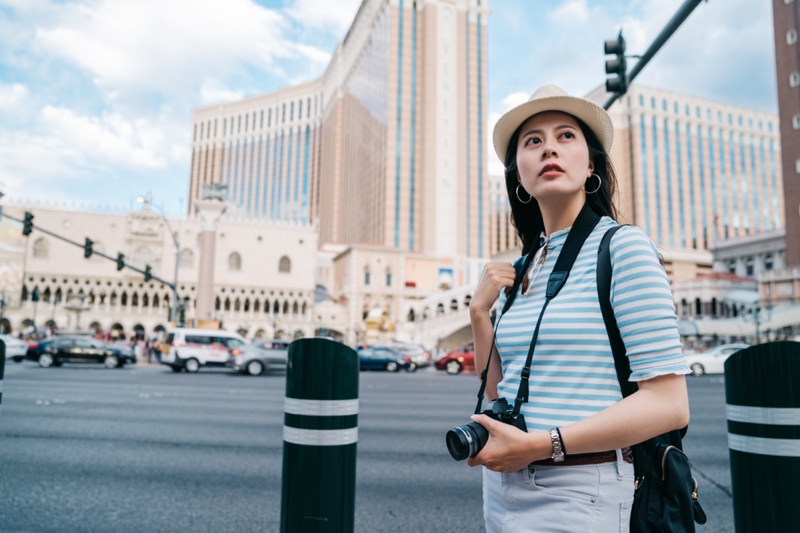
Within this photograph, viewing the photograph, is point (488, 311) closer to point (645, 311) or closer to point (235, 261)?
point (645, 311)

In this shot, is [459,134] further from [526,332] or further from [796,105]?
[526,332]

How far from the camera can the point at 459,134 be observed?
81.3 metres

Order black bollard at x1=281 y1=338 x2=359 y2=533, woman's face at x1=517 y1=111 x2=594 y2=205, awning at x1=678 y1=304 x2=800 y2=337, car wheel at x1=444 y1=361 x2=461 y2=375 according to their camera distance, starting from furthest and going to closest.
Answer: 1. awning at x1=678 y1=304 x2=800 y2=337
2. car wheel at x1=444 y1=361 x2=461 y2=375
3. black bollard at x1=281 y1=338 x2=359 y2=533
4. woman's face at x1=517 y1=111 x2=594 y2=205

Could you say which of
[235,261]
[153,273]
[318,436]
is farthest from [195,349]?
[153,273]

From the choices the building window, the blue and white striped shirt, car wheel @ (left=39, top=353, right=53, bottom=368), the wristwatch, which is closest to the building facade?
the building window

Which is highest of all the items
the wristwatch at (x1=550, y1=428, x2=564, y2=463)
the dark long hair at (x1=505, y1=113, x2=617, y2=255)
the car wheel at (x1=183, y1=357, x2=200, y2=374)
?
the dark long hair at (x1=505, y1=113, x2=617, y2=255)

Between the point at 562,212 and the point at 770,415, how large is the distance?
124 centimetres

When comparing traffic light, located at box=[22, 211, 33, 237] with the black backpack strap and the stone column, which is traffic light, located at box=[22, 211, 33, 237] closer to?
the stone column

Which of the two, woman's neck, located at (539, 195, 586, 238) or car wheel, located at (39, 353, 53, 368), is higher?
woman's neck, located at (539, 195, 586, 238)

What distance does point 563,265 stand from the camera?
5.14 ft

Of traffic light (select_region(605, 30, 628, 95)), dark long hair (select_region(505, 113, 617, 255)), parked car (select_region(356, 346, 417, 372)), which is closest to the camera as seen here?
dark long hair (select_region(505, 113, 617, 255))

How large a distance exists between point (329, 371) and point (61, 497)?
3.50m

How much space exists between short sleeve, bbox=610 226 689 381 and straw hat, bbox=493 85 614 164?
1.46 ft

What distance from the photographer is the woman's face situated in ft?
5.33
